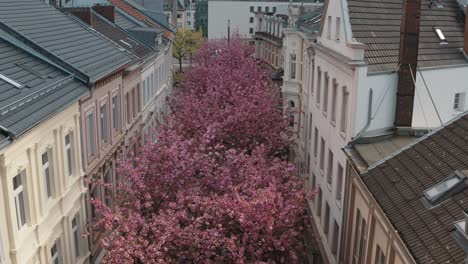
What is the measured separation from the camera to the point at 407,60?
17.3m

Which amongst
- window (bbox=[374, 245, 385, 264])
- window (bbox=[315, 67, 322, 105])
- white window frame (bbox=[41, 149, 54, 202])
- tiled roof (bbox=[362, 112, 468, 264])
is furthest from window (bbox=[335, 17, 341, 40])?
white window frame (bbox=[41, 149, 54, 202])

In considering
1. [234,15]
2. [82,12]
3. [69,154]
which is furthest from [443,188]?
[234,15]

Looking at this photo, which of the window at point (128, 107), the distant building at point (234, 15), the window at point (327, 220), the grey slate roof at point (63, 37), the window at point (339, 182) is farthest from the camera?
the distant building at point (234, 15)

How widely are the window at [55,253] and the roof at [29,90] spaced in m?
4.29

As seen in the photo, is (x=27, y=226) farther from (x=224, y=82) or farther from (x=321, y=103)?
(x=224, y=82)

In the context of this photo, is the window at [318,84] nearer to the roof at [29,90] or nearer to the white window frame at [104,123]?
the white window frame at [104,123]

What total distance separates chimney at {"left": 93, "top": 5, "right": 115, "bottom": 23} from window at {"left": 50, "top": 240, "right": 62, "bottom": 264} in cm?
1833

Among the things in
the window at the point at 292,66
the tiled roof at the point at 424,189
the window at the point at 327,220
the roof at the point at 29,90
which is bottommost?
the window at the point at 327,220

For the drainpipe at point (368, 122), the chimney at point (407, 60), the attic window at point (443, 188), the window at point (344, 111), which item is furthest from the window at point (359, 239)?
the window at point (344, 111)

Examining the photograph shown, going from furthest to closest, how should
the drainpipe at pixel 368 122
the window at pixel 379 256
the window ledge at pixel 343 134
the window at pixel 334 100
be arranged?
the window at pixel 334 100 → the window ledge at pixel 343 134 → the drainpipe at pixel 368 122 → the window at pixel 379 256

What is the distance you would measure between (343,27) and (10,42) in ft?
37.2

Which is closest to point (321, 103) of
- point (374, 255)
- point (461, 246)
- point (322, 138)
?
point (322, 138)

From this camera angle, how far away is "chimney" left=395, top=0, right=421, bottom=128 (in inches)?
674

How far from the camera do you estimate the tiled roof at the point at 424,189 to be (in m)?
9.59
